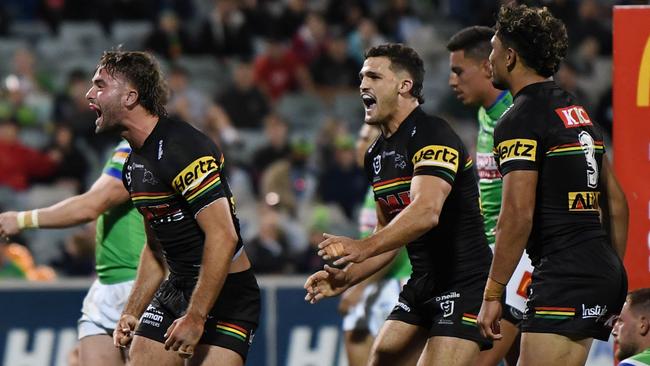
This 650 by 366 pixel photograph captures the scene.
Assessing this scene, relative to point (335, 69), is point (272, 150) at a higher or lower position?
lower

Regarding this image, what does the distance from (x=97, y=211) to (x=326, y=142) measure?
26.0 feet

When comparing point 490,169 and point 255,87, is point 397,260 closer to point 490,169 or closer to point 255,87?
point 490,169

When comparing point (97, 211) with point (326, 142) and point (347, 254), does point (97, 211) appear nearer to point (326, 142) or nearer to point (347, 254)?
point (347, 254)

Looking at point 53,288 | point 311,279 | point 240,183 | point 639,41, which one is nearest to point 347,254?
point 311,279

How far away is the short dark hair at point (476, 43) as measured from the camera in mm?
8031

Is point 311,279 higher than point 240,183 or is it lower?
lower

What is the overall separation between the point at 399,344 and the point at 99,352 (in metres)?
2.31

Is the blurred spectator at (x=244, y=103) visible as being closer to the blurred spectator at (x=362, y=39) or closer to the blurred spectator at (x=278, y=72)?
the blurred spectator at (x=278, y=72)

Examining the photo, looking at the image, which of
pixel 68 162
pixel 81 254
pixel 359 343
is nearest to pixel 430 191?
pixel 359 343

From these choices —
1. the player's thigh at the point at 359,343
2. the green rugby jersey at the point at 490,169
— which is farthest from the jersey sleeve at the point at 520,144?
the player's thigh at the point at 359,343

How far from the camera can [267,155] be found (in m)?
15.5

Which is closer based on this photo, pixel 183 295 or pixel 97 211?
pixel 183 295

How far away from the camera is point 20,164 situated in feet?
48.6

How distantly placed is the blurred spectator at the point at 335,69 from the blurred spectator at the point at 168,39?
1.81 meters
